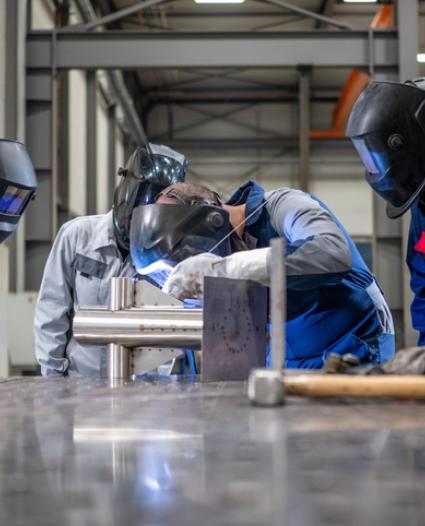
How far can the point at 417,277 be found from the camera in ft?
6.23

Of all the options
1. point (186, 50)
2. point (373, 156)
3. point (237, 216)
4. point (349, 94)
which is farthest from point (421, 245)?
point (349, 94)

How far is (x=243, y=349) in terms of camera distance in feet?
4.73

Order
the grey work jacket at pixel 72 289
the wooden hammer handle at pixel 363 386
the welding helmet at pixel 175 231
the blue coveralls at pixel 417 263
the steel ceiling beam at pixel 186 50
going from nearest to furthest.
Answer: the wooden hammer handle at pixel 363 386 → the welding helmet at pixel 175 231 → the blue coveralls at pixel 417 263 → the grey work jacket at pixel 72 289 → the steel ceiling beam at pixel 186 50

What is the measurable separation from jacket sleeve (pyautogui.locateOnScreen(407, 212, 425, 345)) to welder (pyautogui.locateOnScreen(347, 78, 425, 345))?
0.07 ft

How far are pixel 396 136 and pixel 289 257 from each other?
50 centimetres

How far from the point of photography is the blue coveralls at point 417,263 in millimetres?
1844

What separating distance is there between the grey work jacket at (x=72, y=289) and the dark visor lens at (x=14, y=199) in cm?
30

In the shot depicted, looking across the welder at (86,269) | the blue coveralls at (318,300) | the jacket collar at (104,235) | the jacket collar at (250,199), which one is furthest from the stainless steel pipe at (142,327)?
the jacket collar at (104,235)

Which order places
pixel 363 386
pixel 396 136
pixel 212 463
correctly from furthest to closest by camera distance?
pixel 396 136
pixel 363 386
pixel 212 463

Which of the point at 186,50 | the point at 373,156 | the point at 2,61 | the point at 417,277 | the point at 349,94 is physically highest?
the point at 349,94

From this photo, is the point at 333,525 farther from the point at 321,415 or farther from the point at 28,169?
the point at 28,169

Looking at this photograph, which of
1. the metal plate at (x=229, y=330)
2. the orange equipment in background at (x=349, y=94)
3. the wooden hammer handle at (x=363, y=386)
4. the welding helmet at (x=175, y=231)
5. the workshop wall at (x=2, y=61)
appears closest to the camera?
the wooden hammer handle at (x=363, y=386)

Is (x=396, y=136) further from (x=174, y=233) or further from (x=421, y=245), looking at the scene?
(x=174, y=233)

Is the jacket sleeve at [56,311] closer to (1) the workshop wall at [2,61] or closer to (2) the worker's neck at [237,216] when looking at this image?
(2) the worker's neck at [237,216]
